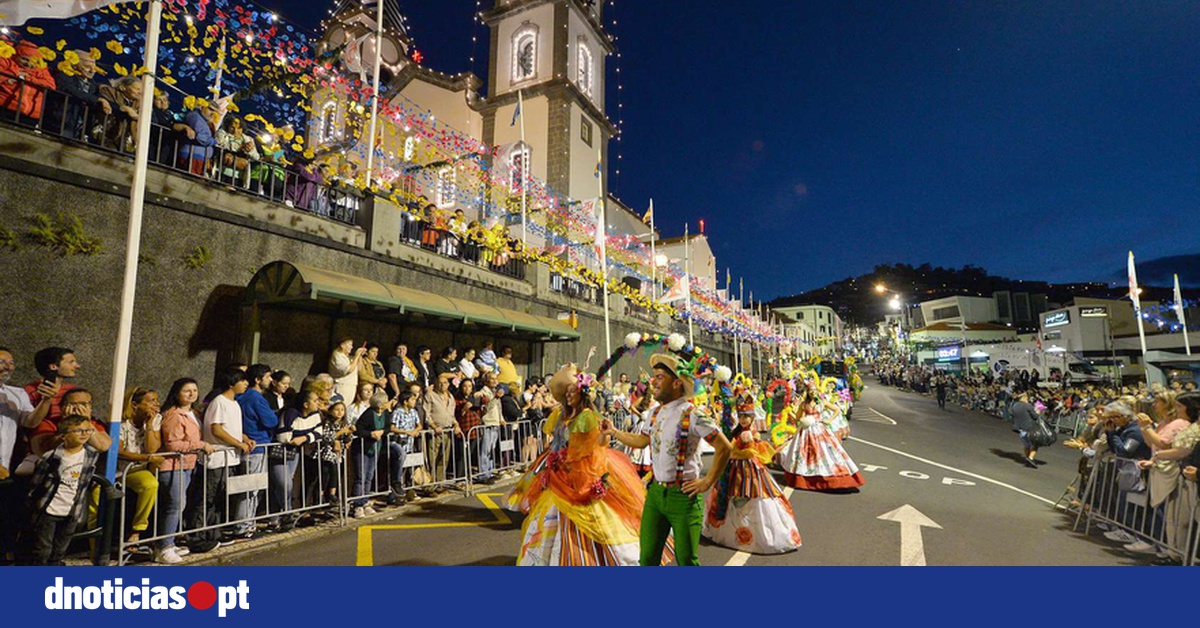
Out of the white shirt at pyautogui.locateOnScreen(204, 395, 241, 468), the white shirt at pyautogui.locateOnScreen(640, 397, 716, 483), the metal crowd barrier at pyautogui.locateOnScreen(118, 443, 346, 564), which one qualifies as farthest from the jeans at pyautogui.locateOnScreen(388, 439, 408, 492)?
the white shirt at pyautogui.locateOnScreen(640, 397, 716, 483)

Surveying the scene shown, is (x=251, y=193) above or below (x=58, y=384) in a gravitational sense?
above

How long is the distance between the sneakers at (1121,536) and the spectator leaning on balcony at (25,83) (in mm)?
14935

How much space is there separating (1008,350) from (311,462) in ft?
173

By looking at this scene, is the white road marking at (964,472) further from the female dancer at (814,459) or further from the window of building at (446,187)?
the window of building at (446,187)

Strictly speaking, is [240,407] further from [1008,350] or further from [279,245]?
[1008,350]

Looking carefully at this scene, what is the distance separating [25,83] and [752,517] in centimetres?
1028

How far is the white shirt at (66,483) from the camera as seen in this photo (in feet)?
14.3

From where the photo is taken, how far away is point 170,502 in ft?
17.4

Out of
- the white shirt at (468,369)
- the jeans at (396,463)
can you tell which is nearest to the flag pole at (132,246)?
the jeans at (396,463)

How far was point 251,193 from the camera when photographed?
28.9ft

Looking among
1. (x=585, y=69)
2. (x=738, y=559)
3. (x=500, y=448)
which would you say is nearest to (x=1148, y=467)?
(x=738, y=559)

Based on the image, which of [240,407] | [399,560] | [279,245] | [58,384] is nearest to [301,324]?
[279,245]

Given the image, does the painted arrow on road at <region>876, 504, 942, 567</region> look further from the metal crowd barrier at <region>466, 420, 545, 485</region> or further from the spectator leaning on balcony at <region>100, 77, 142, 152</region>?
the spectator leaning on balcony at <region>100, 77, 142, 152</region>

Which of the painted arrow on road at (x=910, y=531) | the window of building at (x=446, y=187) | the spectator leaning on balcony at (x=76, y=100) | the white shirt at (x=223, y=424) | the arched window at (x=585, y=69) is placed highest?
the arched window at (x=585, y=69)
